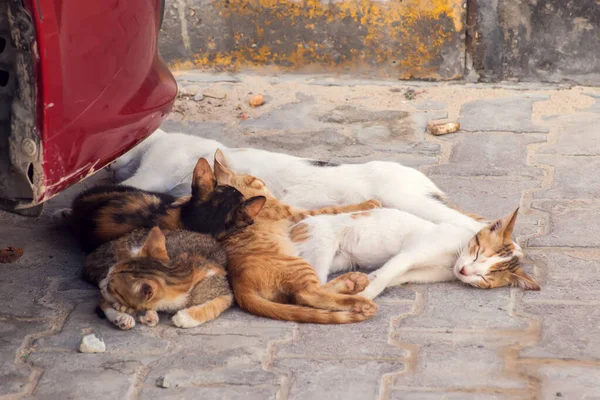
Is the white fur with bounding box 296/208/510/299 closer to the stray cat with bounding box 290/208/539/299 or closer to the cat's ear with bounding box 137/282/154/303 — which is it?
the stray cat with bounding box 290/208/539/299

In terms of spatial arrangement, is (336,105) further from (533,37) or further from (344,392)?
(344,392)

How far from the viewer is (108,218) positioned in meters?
4.58

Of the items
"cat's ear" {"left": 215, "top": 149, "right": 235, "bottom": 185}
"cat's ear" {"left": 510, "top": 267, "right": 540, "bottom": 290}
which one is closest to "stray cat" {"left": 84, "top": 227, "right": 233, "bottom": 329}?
"cat's ear" {"left": 215, "top": 149, "right": 235, "bottom": 185}

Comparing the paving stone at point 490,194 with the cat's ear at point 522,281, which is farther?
the paving stone at point 490,194

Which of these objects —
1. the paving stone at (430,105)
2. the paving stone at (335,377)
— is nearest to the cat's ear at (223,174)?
the paving stone at (335,377)

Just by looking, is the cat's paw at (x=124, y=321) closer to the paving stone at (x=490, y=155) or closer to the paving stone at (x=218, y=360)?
the paving stone at (x=218, y=360)

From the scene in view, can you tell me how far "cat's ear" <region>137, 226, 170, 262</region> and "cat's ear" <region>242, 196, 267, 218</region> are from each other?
1.65 feet

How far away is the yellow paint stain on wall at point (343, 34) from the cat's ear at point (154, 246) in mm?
3506

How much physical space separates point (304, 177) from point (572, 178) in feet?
5.12

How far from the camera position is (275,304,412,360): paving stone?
3.72 meters

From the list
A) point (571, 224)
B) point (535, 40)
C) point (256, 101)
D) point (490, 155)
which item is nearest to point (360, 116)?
point (256, 101)

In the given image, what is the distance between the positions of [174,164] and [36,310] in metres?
1.44

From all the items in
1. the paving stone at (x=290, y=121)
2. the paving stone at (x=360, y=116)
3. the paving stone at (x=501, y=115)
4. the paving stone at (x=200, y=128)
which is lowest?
the paving stone at (x=501, y=115)

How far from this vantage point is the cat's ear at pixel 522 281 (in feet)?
13.9
